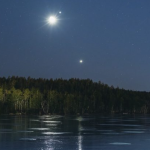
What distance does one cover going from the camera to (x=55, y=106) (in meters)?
188

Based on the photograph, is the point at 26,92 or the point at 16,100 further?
the point at 26,92

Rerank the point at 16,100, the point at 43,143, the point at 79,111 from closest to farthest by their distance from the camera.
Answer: the point at 43,143 → the point at 16,100 → the point at 79,111

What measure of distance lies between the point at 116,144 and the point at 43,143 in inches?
172

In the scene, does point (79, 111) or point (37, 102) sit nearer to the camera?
point (37, 102)

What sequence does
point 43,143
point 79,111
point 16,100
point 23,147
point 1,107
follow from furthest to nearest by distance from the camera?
point 79,111, point 16,100, point 1,107, point 43,143, point 23,147

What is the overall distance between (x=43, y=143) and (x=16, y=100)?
14583 centimetres

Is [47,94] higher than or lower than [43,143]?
higher

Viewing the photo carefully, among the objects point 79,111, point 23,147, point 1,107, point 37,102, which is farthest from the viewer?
point 79,111

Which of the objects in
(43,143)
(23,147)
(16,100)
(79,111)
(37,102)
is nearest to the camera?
(23,147)

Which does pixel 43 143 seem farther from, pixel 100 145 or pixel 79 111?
pixel 79 111

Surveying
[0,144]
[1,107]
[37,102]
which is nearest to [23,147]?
[0,144]

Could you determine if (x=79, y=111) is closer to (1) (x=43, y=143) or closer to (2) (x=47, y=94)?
(2) (x=47, y=94)

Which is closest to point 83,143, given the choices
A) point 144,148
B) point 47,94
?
point 144,148

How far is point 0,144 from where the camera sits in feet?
82.1
